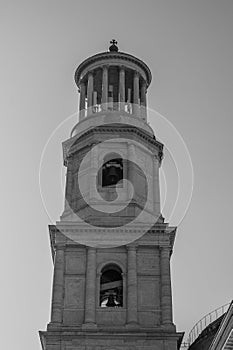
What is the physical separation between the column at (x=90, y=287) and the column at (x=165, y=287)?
3281 millimetres

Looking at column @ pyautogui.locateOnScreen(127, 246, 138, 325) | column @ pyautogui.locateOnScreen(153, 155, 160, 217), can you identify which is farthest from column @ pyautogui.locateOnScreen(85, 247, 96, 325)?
column @ pyautogui.locateOnScreen(153, 155, 160, 217)

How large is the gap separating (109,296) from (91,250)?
2411 millimetres

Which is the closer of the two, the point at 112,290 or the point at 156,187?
the point at 112,290

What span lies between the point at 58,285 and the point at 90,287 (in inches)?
61.2

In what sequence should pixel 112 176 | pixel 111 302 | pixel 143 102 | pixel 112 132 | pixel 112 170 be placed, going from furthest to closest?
pixel 143 102
pixel 112 132
pixel 112 170
pixel 112 176
pixel 111 302

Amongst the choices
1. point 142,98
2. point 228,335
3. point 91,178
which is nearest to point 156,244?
point 91,178

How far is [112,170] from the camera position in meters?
40.5

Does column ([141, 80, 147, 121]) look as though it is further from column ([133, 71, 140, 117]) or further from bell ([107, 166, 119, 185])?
bell ([107, 166, 119, 185])

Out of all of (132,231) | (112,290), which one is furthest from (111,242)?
(112,290)

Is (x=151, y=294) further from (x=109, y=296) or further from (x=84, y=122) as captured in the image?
(x=84, y=122)

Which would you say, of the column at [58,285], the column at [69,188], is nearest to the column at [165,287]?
the column at [58,285]

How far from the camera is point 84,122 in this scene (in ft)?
141

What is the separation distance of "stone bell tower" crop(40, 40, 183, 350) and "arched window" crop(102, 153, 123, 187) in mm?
54

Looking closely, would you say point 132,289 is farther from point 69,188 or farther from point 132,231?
point 69,188
